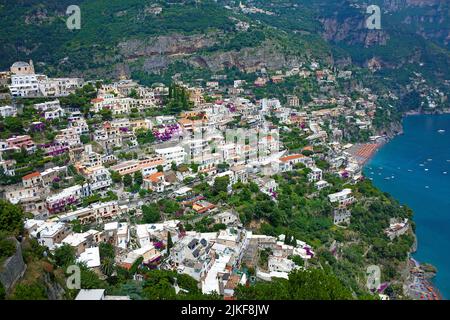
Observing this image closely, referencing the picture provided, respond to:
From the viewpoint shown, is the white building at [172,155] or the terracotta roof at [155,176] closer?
the terracotta roof at [155,176]

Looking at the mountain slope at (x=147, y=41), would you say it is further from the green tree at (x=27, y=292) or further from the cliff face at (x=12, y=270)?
the green tree at (x=27, y=292)

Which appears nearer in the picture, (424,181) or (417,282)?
(417,282)

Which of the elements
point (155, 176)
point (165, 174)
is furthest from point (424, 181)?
point (155, 176)

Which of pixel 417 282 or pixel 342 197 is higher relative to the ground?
pixel 342 197

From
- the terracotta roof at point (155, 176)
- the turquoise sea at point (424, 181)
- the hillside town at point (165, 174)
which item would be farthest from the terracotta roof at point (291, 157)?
the terracotta roof at point (155, 176)

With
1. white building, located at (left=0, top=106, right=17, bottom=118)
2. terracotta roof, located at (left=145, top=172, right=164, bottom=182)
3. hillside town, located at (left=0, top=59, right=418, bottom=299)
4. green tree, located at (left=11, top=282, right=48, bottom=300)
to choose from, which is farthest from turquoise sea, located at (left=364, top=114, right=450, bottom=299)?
white building, located at (left=0, top=106, right=17, bottom=118)

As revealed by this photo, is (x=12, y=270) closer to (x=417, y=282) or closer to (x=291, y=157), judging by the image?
(x=417, y=282)

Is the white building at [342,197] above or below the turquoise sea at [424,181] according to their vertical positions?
above

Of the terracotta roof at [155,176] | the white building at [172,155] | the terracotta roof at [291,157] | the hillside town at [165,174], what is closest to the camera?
the hillside town at [165,174]
